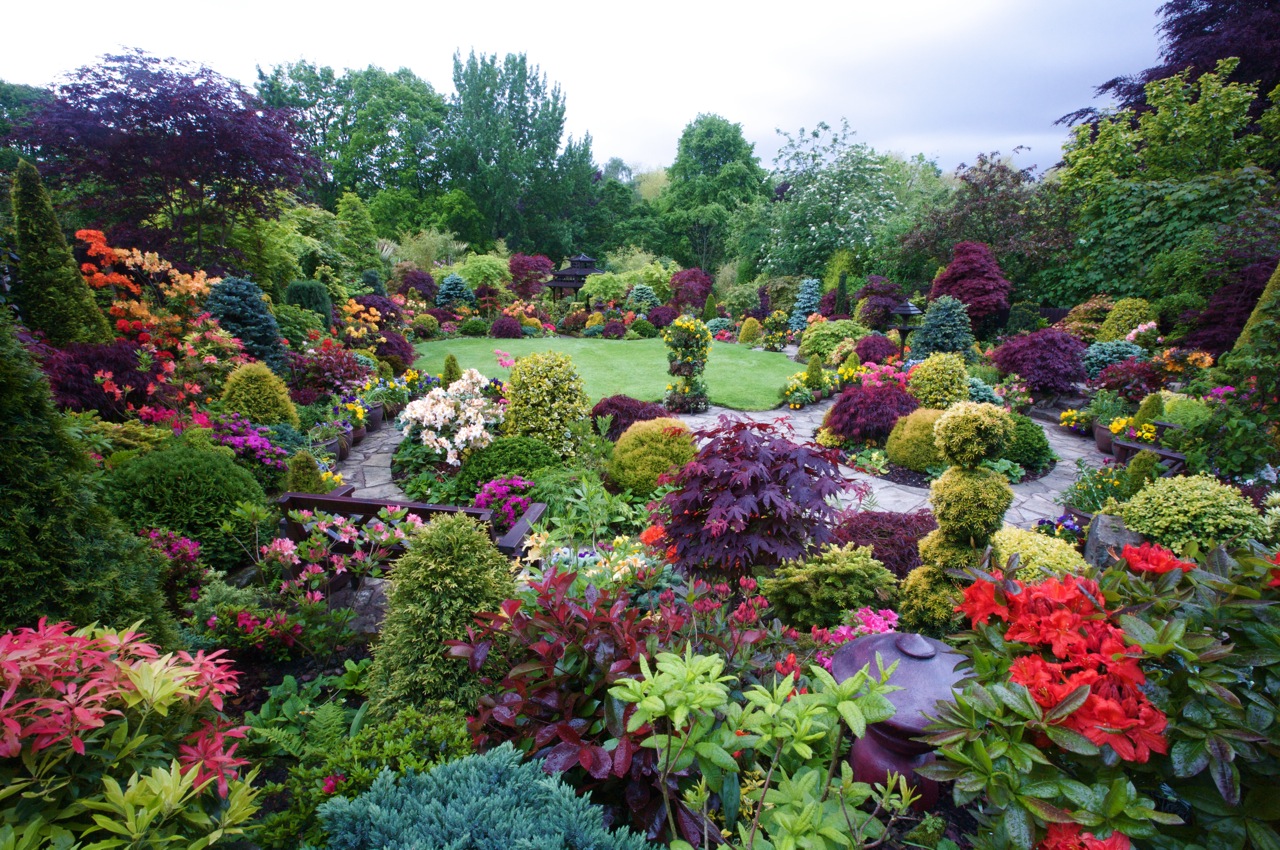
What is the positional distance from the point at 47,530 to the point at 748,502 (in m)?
2.73

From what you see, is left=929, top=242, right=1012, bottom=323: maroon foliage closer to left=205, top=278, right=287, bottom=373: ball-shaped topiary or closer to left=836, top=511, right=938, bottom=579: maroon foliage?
left=836, top=511, right=938, bottom=579: maroon foliage

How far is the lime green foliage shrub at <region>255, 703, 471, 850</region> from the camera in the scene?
1481mm

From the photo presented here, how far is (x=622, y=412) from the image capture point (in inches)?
261

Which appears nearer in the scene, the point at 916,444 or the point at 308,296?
the point at 916,444

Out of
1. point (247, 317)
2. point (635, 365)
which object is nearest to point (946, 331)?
point (635, 365)

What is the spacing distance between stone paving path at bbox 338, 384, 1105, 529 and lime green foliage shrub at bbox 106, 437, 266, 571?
1159mm

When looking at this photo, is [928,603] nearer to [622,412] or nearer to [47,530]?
[47,530]

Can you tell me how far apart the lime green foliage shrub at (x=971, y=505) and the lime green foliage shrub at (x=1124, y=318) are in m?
9.28

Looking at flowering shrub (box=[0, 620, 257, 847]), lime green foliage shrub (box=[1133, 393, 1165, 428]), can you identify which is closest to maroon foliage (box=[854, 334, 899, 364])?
lime green foliage shrub (box=[1133, 393, 1165, 428])

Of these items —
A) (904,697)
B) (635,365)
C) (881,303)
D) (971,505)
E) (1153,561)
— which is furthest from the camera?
(881,303)

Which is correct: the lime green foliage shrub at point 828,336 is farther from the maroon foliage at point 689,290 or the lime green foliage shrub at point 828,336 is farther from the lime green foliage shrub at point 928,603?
the lime green foliage shrub at point 928,603

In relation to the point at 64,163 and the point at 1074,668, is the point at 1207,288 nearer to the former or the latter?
the point at 1074,668

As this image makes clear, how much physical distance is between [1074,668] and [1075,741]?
28 centimetres

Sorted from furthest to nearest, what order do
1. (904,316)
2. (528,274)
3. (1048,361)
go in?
(528,274), (904,316), (1048,361)
